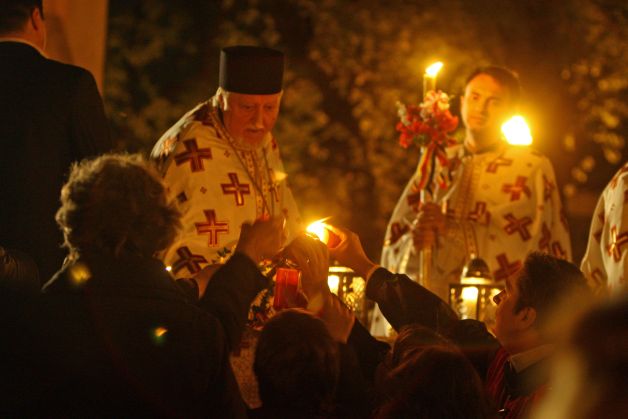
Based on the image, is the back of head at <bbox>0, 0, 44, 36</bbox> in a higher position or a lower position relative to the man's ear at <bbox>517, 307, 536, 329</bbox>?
higher

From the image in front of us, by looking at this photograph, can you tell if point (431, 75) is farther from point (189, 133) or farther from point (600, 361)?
point (600, 361)

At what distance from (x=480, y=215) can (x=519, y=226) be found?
272mm

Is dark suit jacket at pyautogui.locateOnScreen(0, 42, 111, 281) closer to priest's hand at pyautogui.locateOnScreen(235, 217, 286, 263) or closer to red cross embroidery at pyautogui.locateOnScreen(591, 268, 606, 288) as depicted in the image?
priest's hand at pyautogui.locateOnScreen(235, 217, 286, 263)

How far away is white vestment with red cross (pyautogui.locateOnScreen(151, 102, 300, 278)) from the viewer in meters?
6.42

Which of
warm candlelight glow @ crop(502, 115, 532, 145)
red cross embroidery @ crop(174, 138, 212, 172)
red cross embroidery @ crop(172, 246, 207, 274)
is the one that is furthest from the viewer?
warm candlelight glow @ crop(502, 115, 532, 145)

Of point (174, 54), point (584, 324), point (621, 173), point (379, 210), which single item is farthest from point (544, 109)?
point (584, 324)

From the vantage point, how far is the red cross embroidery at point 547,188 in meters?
8.84

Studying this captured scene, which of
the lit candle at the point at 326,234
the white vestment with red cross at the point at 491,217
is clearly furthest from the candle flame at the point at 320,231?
the white vestment with red cross at the point at 491,217

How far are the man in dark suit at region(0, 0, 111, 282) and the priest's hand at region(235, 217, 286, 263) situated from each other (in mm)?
1274

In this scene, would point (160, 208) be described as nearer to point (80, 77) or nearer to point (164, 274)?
point (164, 274)

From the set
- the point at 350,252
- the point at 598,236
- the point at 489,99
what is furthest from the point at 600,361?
the point at 489,99

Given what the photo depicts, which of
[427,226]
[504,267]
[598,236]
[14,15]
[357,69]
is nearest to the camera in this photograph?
[14,15]

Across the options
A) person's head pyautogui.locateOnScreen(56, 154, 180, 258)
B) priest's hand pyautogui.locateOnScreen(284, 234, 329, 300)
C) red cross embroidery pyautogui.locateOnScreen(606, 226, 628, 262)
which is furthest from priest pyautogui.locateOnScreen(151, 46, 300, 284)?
person's head pyautogui.locateOnScreen(56, 154, 180, 258)

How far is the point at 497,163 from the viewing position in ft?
29.4
